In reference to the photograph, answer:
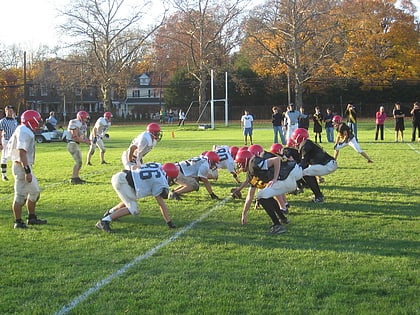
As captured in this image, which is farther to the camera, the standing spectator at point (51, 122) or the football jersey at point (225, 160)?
the standing spectator at point (51, 122)

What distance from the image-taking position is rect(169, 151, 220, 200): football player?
10.1 metres

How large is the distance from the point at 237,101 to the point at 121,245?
58.2 meters

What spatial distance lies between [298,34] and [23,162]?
46563 millimetres

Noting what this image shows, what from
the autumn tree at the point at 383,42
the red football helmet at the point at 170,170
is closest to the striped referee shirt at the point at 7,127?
the red football helmet at the point at 170,170

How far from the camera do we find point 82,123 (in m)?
13.6

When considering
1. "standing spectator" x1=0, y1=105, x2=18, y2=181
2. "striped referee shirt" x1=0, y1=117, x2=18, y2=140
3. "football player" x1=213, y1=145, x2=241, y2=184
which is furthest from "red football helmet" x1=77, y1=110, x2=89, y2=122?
"football player" x1=213, y1=145, x2=241, y2=184

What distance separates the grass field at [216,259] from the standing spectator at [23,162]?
45cm

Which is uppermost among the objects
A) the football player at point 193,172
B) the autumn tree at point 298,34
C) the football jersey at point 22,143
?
the autumn tree at point 298,34

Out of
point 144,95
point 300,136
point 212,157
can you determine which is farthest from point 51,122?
point 144,95

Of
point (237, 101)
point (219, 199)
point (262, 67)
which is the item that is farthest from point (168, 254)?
point (237, 101)

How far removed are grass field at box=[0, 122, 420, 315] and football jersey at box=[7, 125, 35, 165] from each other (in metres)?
1.13

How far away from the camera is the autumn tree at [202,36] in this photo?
56344 mm

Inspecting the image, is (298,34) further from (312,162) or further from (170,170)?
(170,170)

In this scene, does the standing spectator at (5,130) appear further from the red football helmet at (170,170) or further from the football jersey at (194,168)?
the red football helmet at (170,170)
